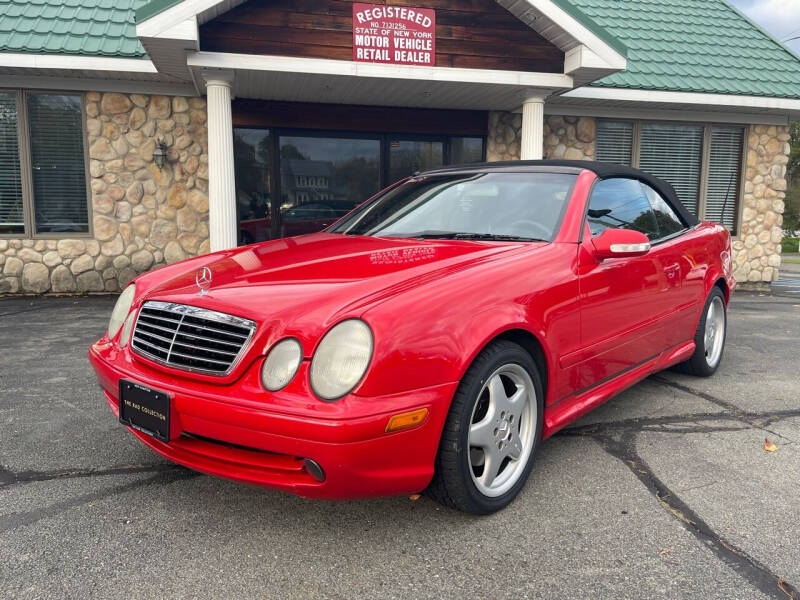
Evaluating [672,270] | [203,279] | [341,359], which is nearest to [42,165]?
[203,279]

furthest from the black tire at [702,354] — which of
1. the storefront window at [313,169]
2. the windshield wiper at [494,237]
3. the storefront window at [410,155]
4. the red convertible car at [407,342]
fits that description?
the storefront window at [410,155]

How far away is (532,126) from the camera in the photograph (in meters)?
7.87

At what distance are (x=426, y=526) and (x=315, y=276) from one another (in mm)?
1088

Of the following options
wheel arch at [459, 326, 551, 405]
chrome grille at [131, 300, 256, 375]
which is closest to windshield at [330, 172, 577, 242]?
wheel arch at [459, 326, 551, 405]

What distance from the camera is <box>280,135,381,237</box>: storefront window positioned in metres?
8.75

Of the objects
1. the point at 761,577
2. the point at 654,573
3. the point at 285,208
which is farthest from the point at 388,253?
the point at 285,208

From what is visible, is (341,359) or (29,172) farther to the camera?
(29,172)

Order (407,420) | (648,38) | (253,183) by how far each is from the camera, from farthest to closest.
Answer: (648,38), (253,183), (407,420)

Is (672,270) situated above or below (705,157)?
below

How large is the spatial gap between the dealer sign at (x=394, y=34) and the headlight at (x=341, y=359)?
5.50 meters

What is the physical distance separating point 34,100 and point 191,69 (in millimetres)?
2749

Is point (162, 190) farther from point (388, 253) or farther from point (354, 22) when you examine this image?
point (388, 253)

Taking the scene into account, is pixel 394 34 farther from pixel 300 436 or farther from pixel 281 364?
pixel 300 436

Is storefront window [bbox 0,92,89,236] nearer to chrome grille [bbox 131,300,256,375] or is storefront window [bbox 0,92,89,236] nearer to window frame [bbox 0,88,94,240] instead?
window frame [bbox 0,88,94,240]
